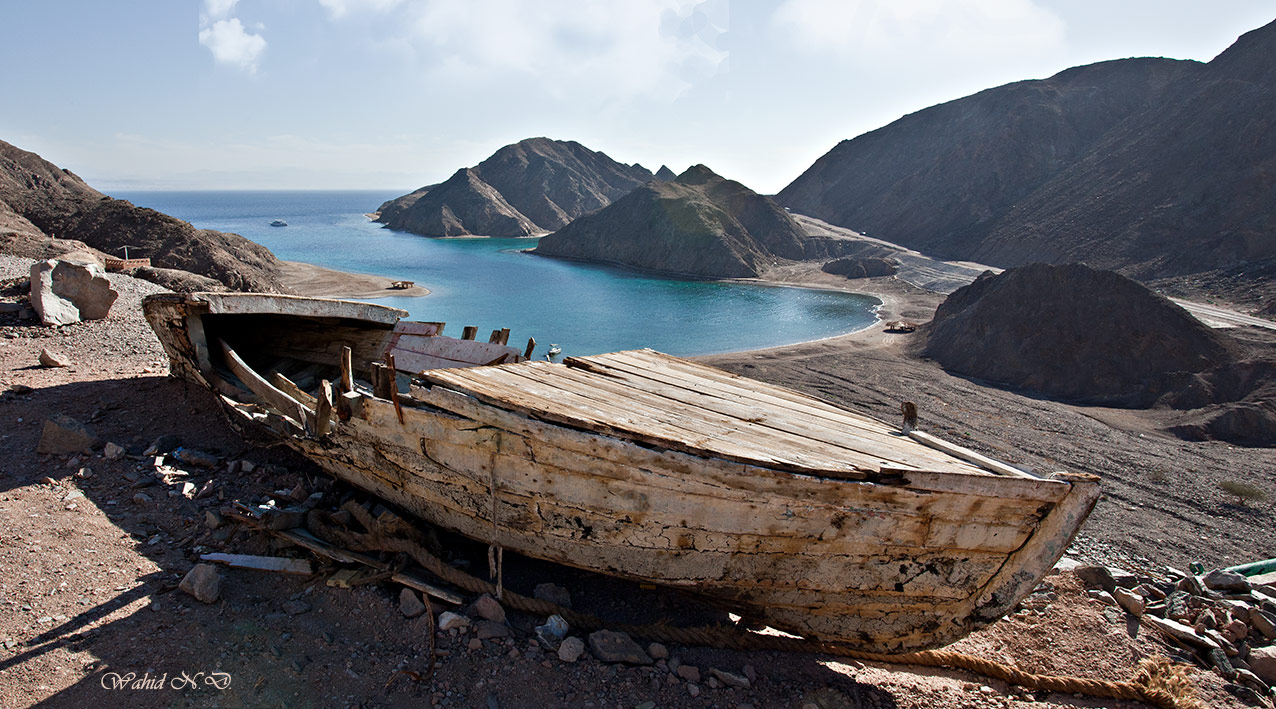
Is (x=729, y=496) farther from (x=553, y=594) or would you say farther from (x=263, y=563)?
(x=263, y=563)

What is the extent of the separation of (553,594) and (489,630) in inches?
22.6

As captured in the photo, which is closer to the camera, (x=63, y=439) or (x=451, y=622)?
(x=451, y=622)

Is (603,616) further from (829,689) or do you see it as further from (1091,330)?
(1091,330)

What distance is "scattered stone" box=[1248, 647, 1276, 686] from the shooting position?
4309mm

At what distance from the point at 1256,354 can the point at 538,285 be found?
115 feet

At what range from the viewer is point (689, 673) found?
3588 millimetres

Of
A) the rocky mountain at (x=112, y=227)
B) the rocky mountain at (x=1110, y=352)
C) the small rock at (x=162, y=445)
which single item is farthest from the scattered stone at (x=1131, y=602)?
the rocky mountain at (x=112, y=227)

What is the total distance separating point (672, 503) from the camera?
351 cm

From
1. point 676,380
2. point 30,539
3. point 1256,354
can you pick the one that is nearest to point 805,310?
point 1256,354

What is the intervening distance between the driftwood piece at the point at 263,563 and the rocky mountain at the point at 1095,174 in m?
36.5

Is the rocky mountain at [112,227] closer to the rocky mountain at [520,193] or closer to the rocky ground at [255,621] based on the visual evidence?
the rocky ground at [255,621]

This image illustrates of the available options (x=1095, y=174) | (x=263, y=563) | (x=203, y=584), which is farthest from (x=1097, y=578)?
(x=1095, y=174)

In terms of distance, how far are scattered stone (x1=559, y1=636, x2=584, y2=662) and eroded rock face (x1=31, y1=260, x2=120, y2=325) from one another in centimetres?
931

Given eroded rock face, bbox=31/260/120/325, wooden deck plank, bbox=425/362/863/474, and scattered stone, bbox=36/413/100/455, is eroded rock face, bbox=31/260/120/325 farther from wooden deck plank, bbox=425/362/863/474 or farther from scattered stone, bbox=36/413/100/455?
wooden deck plank, bbox=425/362/863/474
